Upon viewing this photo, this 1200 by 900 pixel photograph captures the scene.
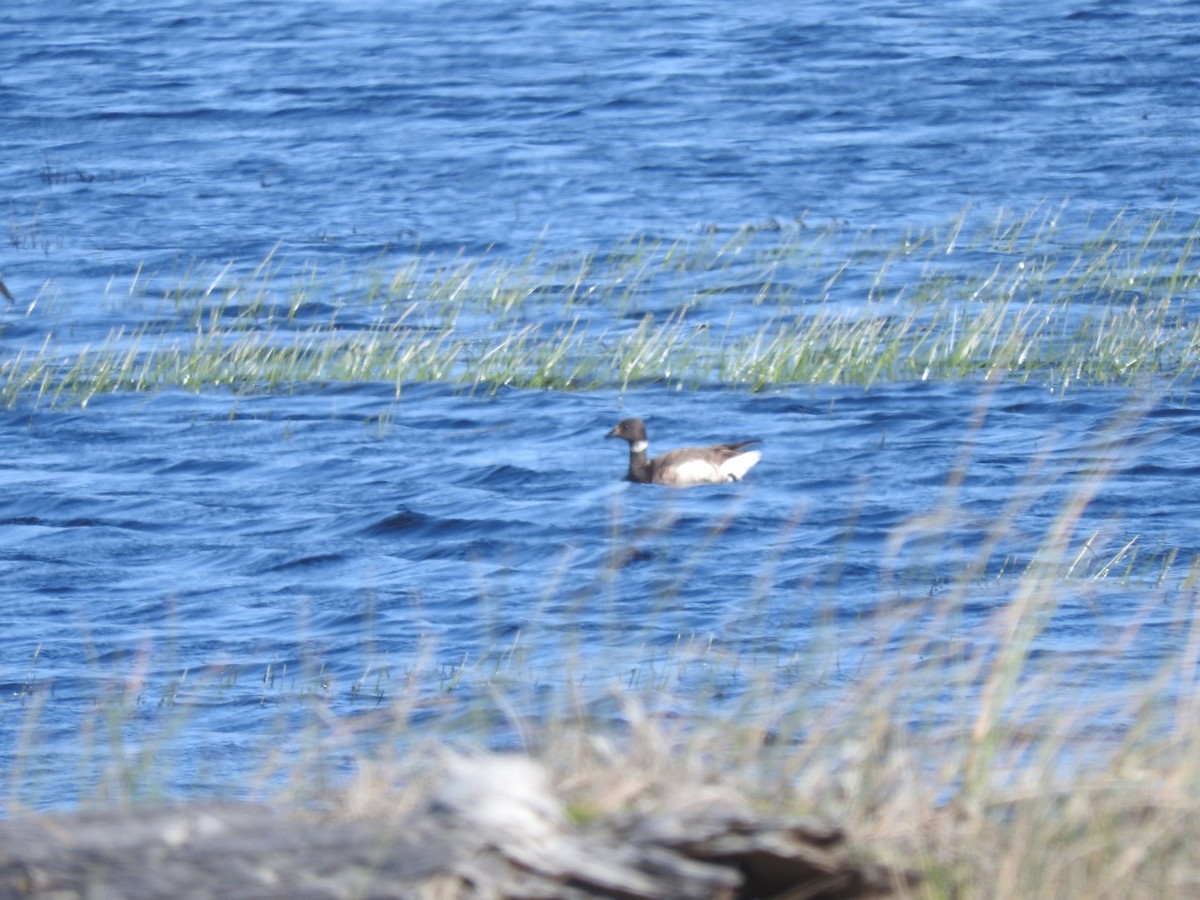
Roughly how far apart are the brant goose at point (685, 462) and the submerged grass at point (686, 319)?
3258mm

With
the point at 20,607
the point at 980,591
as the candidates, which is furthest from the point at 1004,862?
the point at 20,607

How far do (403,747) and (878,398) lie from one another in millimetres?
12260

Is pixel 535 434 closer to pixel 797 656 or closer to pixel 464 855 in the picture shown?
pixel 797 656

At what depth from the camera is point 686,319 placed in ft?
75.8

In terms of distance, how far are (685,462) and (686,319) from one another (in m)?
6.67

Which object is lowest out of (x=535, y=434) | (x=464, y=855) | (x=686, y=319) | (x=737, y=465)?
(x=686, y=319)

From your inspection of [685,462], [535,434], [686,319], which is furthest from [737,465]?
[686,319]

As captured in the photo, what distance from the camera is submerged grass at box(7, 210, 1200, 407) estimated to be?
798 inches

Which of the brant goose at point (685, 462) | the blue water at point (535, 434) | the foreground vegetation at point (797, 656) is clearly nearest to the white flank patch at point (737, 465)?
the brant goose at point (685, 462)

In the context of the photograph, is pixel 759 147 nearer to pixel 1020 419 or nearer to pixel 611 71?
pixel 611 71

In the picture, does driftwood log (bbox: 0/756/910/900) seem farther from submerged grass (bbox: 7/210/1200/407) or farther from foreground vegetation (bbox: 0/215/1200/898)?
submerged grass (bbox: 7/210/1200/407)

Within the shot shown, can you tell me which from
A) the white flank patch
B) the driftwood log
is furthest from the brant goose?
the driftwood log

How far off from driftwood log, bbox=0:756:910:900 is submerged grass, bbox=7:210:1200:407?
1586 cm

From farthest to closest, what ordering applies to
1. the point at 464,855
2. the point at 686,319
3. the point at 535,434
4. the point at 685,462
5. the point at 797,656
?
the point at 686,319 < the point at 535,434 < the point at 685,462 < the point at 797,656 < the point at 464,855
